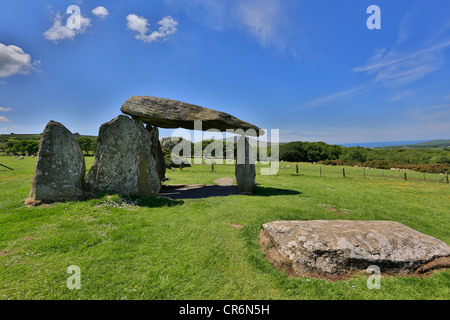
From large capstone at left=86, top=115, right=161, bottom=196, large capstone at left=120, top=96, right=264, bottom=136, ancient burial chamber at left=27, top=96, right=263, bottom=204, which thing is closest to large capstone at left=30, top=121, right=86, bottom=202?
ancient burial chamber at left=27, top=96, right=263, bottom=204

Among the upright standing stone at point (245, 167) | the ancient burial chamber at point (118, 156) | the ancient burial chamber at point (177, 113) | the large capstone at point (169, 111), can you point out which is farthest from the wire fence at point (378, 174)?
the large capstone at point (169, 111)

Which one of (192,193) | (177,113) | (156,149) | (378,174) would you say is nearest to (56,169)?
(177,113)

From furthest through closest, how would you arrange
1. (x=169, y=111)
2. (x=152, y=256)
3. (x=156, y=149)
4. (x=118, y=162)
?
1. (x=156, y=149)
2. (x=169, y=111)
3. (x=118, y=162)
4. (x=152, y=256)

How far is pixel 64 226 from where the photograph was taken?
6465 mm

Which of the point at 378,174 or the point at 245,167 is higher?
the point at 245,167

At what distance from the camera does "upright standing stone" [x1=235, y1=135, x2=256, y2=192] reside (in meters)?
14.3

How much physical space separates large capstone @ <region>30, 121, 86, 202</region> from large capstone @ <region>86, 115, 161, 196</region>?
2.83 ft

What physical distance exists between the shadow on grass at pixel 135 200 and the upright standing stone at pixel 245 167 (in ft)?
18.4

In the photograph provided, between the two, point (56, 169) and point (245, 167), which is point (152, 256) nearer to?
point (56, 169)

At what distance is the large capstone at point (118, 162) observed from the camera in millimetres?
9758

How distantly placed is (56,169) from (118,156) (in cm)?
259

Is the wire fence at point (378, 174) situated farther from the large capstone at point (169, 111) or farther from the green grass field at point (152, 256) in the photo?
the green grass field at point (152, 256)

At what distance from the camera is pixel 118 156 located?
10164 mm
